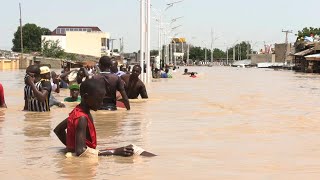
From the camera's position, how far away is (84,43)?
126 m

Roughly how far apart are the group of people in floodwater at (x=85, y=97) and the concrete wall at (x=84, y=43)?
3981 inches

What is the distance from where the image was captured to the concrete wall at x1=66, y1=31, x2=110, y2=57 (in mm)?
125625

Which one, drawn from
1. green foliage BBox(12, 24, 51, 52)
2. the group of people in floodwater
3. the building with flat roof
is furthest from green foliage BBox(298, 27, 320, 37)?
the group of people in floodwater

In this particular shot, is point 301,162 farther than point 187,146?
No

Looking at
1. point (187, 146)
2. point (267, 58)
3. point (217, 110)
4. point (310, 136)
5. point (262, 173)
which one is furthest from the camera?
point (267, 58)

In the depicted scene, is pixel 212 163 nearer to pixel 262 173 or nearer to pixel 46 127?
pixel 262 173

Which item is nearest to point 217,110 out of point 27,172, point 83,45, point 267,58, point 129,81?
point 129,81

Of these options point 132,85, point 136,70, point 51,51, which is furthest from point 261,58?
point 136,70

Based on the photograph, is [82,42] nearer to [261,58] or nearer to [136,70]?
[261,58]

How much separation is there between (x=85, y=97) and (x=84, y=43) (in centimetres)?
12014

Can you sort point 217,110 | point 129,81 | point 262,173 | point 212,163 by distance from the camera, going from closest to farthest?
point 262,173
point 212,163
point 217,110
point 129,81

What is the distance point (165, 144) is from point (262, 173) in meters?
2.36

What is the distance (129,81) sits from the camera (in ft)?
55.7

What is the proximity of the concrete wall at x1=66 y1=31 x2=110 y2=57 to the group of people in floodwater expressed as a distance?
10113 centimetres
